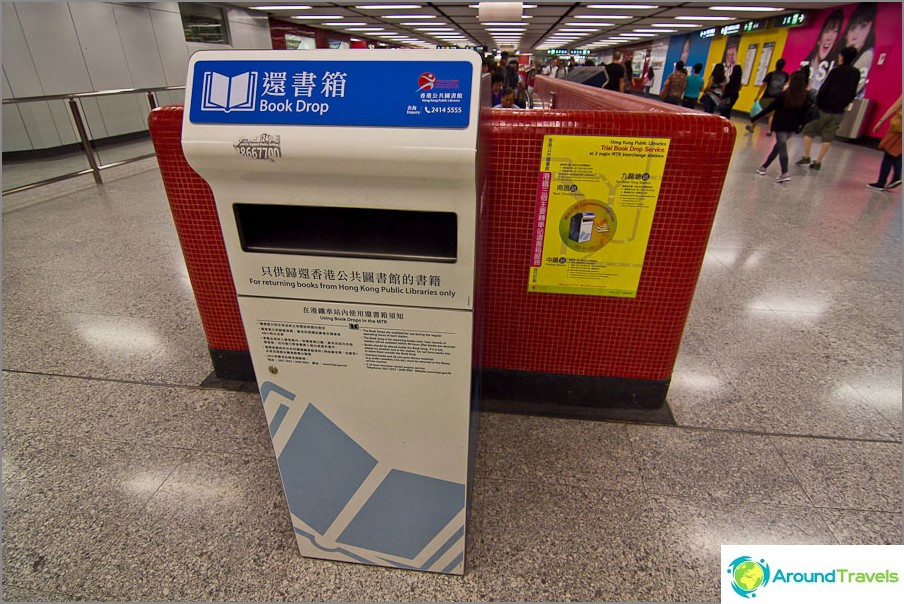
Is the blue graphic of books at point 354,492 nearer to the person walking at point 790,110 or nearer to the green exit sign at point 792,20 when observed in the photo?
the person walking at point 790,110

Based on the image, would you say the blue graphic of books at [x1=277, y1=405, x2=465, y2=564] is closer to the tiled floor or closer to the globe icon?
the tiled floor

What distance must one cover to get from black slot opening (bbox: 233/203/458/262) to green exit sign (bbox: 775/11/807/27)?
14840mm

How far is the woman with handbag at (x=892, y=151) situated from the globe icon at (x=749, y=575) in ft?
19.2

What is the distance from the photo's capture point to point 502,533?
1518 millimetres

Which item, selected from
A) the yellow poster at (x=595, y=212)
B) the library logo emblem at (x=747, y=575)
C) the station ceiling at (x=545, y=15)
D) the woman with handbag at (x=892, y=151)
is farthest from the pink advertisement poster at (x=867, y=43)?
the library logo emblem at (x=747, y=575)

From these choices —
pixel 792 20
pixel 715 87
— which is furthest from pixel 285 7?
pixel 792 20

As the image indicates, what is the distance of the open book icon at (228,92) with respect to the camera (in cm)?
83

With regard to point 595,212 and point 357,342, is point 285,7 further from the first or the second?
point 357,342

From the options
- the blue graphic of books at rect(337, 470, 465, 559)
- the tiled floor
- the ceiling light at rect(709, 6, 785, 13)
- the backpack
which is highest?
the ceiling light at rect(709, 6, 785, 13)

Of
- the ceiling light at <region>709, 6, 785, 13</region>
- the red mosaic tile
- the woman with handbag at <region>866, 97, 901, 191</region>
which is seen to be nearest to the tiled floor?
the red mosaic tile

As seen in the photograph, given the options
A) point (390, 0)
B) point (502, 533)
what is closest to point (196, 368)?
point (502, 533)

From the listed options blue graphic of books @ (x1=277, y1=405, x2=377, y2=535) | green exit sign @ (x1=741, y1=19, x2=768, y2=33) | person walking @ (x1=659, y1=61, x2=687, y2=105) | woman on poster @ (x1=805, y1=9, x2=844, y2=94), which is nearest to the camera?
blue graphic of books @ (x1=277, y1=405, x2=377, y2=535)

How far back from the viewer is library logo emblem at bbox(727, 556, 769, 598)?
1282 millimetres

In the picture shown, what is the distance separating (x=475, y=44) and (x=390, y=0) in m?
17.6
